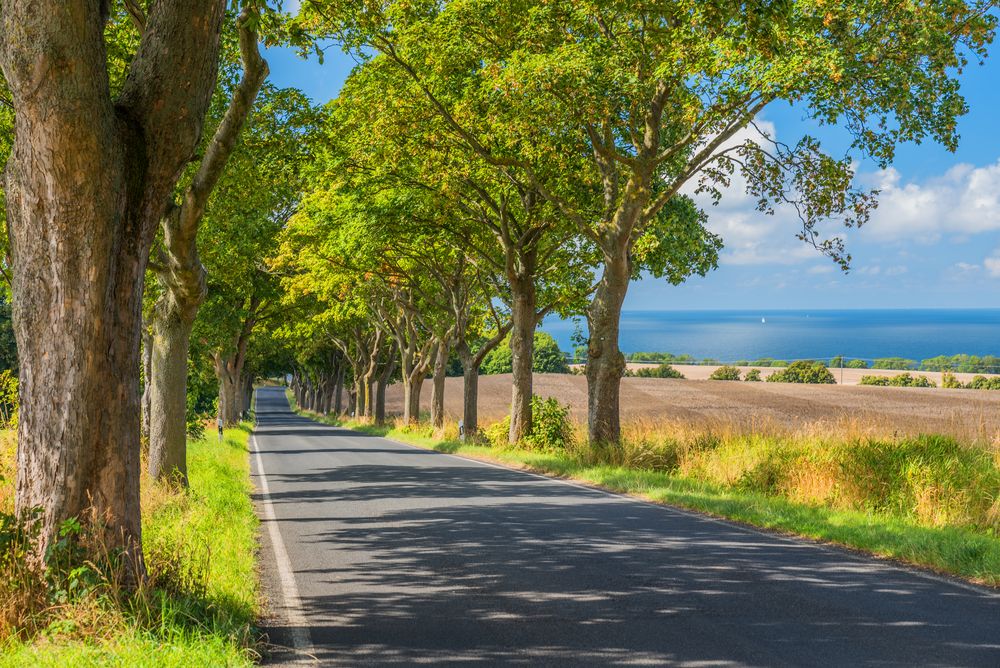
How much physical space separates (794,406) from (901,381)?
71.3 ft

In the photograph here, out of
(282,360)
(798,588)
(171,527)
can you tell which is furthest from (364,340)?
(798,588)

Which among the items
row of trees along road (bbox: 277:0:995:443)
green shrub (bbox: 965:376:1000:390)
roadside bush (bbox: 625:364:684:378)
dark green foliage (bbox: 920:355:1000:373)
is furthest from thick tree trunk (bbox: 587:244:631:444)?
roadside bush (bbox: 625:364:684:378)

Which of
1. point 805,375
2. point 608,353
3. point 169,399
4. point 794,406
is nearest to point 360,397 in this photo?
point 805,375

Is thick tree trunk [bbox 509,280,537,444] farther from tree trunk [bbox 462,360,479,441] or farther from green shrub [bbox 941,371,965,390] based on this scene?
green shrub [bbox 941,371,965,390]

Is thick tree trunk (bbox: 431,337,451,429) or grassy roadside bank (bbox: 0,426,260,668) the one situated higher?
thick tree trunk (bbox: 431,337,451,429)

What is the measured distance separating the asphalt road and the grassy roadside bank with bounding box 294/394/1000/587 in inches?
23.7

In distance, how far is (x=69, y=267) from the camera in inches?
240

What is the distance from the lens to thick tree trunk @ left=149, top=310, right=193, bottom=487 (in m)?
13.7

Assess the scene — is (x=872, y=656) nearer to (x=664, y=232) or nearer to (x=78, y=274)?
(x=78, y=274)

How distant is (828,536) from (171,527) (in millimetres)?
7555

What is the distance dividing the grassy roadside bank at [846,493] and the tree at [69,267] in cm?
757

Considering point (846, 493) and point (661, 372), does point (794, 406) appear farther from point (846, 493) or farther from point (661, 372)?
point (661, 372)

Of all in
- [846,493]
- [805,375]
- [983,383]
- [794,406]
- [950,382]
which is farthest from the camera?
[805,375]

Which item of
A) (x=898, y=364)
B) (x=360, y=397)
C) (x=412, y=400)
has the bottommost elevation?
(x=360, y=397)
